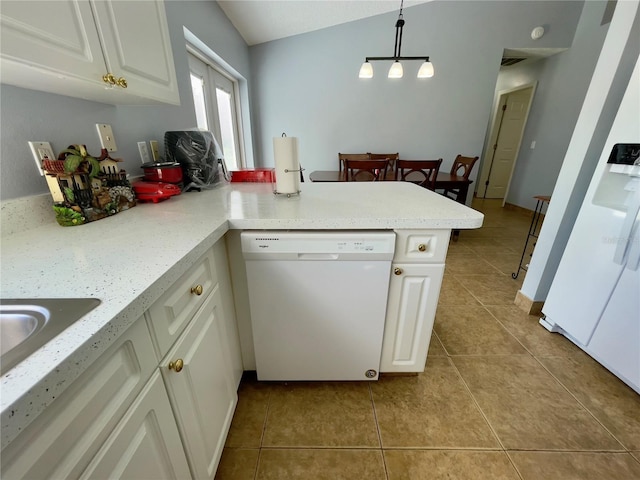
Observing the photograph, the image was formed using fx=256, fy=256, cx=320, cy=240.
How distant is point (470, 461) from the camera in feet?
3.39

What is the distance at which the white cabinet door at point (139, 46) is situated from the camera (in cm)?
82

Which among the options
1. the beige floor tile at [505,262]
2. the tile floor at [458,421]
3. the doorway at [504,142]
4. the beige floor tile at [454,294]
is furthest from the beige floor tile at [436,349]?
the doorway at [504,142]

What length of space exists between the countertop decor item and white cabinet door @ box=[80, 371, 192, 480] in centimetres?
73

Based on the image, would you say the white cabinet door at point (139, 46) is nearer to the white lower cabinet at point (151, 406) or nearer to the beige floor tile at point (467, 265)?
the white lower cabinet at point (151, 406)

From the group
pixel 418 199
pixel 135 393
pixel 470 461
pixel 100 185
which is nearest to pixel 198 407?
pixel 135 393

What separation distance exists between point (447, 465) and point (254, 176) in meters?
1.78

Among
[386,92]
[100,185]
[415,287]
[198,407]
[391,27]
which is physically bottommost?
[198,407]

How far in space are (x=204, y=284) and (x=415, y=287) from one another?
83 centimetres

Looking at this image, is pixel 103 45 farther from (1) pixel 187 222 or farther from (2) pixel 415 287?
(2) pixel 415 287

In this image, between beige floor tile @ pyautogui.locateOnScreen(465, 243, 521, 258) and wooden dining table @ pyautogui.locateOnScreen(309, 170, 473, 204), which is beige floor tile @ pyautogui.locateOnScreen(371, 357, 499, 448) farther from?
wooden dining table @ pyautogui.locateOnScreen(309, 170, 473, 204)

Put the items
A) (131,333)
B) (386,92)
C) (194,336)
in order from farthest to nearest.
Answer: (386,92), (194,336), (131,333)

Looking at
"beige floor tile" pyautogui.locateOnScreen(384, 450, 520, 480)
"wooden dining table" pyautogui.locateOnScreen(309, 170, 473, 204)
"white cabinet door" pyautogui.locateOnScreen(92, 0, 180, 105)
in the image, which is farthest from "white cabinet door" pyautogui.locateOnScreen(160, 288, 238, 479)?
"wooden dining table" pyautogui.locateOnScreen(309, 170, 473, 204)

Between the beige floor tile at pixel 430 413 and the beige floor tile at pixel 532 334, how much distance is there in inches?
23.8

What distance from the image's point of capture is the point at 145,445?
548mm
